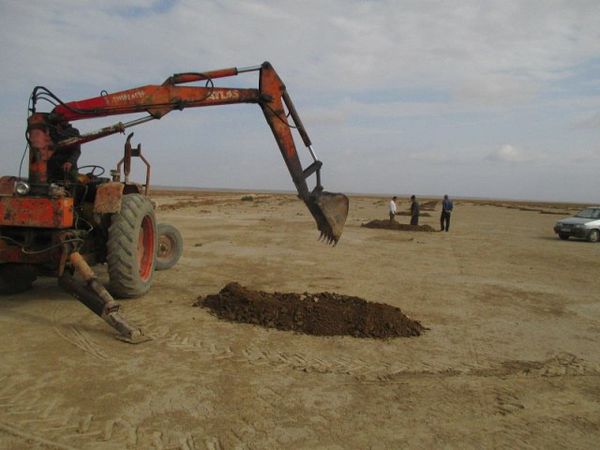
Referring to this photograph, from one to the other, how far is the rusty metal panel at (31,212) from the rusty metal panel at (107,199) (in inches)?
23.8

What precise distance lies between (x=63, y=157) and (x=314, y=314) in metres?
4.35

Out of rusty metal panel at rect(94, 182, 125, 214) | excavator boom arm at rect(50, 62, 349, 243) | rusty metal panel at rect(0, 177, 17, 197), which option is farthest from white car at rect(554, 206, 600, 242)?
rusty metal panel at rect(0, 177, 17, 197)

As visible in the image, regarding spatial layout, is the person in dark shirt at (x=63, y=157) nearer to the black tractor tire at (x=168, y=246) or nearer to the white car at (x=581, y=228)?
the black tractor tire at (x=168, y=246)

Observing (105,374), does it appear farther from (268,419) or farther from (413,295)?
(413,295)

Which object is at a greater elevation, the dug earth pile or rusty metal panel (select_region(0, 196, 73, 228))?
rusty metal panel (select_region(0, 196, 73, 228))

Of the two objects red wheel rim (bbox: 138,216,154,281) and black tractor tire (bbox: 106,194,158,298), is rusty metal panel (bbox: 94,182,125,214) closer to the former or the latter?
black tractor tire (bbox: 106,194,158,298)

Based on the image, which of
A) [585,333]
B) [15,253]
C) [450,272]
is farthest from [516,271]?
[15,253]

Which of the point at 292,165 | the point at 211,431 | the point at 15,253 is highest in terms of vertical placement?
the point at 292,165

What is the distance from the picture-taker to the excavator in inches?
234

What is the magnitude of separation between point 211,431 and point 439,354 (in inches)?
114

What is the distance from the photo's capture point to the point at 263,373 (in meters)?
4.68

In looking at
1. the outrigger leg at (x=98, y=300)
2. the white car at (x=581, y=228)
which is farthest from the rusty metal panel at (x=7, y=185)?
the white car at (x=581, y=228)

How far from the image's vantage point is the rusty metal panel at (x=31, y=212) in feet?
19.5

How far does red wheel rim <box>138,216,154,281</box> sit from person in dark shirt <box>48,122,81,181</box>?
1371 mm
